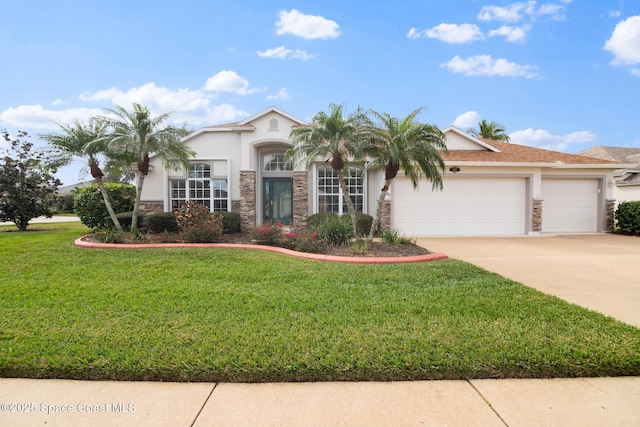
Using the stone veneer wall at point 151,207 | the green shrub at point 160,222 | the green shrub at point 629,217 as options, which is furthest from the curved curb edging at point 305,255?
the green shrub at point 629,217

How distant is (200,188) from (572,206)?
16.1 meters

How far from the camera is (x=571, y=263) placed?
7707 mm

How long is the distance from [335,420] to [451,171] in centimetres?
1203

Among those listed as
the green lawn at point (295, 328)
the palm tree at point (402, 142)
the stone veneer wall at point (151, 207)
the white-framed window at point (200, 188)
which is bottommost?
the green lawn at point (295, 328)

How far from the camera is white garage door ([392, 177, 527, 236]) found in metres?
12.9

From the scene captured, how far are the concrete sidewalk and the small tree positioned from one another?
14.0 metres

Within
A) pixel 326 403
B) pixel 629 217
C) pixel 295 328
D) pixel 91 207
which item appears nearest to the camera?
pixel 326 403

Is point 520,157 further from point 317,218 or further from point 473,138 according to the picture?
point 317,218

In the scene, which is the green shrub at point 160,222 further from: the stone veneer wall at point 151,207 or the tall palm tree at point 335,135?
the tall palm tree at point 335,135

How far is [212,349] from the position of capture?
3.24 m

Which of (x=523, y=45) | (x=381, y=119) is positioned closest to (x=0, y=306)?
(x=381, y=119)

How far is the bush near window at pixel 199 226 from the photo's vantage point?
30.9ft

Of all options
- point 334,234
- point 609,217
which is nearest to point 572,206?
point 609,217

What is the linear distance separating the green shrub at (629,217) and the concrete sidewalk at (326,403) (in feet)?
46.5
